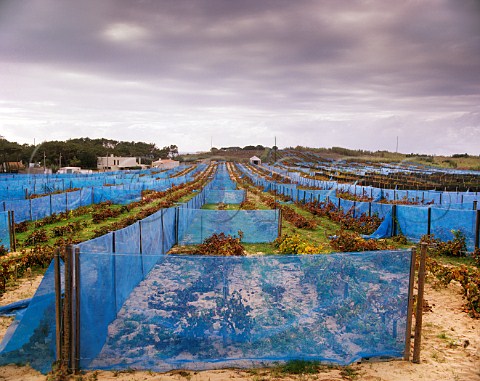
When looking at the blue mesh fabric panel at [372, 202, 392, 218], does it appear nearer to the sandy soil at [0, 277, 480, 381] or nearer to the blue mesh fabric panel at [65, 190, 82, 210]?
the sandy soil at [0, 277, 480, 381]

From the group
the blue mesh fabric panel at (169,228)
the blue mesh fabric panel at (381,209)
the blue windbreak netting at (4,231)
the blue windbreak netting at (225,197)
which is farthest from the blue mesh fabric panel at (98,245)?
the blue windbreak netting at (225,197)

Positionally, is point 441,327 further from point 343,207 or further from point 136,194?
point 136,194

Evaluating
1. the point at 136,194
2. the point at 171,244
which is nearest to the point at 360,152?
the point at 136,194

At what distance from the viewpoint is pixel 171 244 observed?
12.1 meters

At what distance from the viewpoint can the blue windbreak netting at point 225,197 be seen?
25.1 m

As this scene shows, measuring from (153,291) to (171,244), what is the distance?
270 inches

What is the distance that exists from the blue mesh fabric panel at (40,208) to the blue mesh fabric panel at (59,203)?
614 mm

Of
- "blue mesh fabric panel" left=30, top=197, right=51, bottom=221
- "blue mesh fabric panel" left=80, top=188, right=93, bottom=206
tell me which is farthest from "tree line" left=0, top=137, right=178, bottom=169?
"blue mesh fabric panel" left=30, top=197, right=51, bottom=221

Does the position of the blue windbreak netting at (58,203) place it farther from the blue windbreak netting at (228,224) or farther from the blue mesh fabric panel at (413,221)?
the blue mesh fabric panel at (413,221)

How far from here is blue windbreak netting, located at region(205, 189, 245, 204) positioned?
25.1 m

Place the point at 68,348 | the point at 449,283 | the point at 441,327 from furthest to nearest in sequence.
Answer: the point at 449,283
the point at 441,327
the point at 68,348

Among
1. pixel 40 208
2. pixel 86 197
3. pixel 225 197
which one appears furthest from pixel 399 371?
pixel 86 197

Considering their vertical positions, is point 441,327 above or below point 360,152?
below

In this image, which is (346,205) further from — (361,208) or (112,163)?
(112,163)
